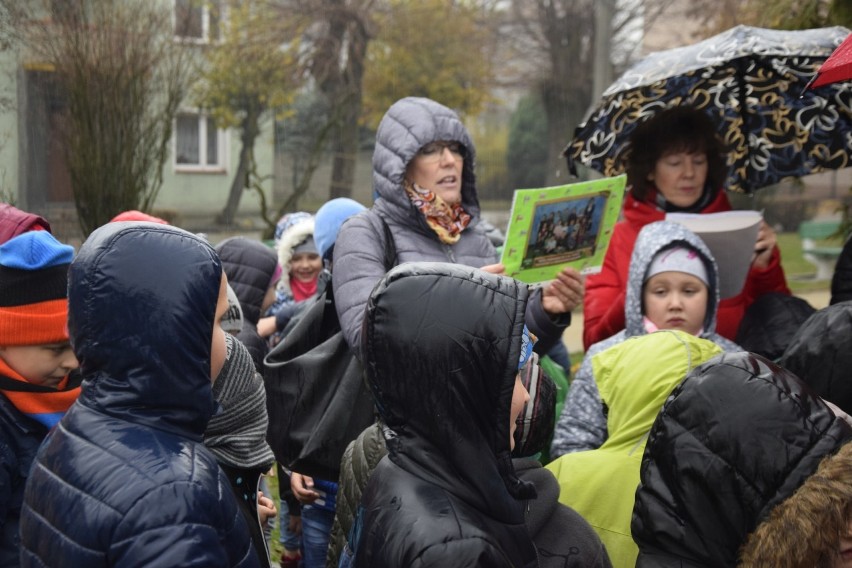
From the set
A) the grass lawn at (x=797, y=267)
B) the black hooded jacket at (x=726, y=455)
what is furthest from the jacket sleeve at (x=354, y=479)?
the grass lawn at (x=797, y=267)

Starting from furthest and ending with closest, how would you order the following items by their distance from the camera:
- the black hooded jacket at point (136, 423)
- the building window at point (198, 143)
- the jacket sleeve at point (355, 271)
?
the building window at point (198, 143), the jacket sleeve at point (355, 271), the black hooded jacket at point (136, 423)

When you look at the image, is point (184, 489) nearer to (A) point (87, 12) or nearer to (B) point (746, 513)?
(B) point (746, 513)

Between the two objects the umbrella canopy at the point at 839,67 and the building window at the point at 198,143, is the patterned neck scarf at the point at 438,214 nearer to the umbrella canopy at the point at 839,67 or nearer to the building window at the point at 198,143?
the umbrella canopy at the point at 839,67

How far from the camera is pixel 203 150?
1384 centimetres

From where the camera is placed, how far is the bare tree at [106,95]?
830 cm

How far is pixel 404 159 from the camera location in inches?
141

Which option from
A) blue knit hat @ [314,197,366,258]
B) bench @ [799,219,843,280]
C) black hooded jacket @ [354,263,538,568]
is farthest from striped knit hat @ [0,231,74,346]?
bench @ [799,219,843,280]

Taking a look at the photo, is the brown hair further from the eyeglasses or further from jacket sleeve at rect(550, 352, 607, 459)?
jacket sleeve at rect(550, 352, 607, 459)

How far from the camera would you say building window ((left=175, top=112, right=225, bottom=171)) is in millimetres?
12289

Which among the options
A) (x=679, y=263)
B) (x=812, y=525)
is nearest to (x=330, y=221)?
(x=679, y=263)

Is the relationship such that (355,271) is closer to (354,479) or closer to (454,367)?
(354,479)

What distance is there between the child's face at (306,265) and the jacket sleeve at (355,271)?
2.42 metres

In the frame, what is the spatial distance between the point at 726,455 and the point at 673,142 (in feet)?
7.72

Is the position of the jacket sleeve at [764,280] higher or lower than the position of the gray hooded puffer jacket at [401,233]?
lower
